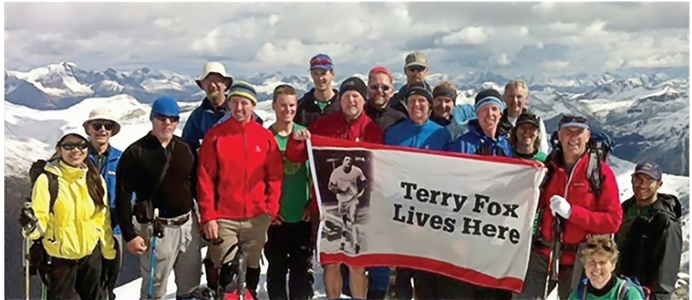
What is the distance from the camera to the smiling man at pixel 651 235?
17.1 feet

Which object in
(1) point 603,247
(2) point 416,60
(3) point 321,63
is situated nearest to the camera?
(1) point 603,247

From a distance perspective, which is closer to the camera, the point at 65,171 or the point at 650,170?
the point at 65,171

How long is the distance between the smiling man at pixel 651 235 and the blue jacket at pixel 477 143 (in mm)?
988

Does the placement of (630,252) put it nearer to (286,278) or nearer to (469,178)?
(469,178)

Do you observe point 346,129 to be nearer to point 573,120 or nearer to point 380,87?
point 380,87

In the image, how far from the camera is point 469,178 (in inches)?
203

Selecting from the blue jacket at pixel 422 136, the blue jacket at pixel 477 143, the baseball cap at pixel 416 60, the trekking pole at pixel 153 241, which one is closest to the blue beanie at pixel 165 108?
the trekking pole at pixel 153 241

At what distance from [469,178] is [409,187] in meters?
0.40

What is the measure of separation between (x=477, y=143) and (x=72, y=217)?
2.65m

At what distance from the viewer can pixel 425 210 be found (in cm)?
523

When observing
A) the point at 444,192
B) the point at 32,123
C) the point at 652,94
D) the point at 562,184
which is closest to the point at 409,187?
the point at 444,192

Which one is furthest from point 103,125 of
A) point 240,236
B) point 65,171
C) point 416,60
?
point 416,60

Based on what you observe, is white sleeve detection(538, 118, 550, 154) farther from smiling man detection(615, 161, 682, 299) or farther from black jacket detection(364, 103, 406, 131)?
black jacket detection(364, 103, 406, 131)

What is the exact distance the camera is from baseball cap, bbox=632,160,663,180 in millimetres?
5312
